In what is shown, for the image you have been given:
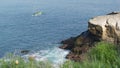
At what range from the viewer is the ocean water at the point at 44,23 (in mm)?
33331

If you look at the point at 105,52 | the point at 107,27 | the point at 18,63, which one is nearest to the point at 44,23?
the point at 107,27

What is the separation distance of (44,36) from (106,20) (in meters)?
9.99

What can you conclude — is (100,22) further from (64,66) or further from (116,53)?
(64,66)

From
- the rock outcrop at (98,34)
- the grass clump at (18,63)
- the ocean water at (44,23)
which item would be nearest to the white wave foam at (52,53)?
the ocean water at (44,23)

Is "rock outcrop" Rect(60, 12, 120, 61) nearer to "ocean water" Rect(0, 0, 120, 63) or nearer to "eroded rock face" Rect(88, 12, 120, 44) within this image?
"eroded rock face" Rect(88, 12, 120, 44)

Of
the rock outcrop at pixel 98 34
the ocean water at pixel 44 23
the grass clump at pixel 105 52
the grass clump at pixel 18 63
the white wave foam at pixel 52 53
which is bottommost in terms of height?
the ocean water at pixel 44 23

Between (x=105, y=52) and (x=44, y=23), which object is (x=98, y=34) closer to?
(x=105, y=52)

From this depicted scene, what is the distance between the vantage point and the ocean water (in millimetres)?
33331

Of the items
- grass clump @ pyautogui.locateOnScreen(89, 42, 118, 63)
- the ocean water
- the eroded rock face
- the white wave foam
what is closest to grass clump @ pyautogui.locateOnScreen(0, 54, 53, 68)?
grass clump @ pyautogui.locateOnScreen(89, 42, 118, 63)

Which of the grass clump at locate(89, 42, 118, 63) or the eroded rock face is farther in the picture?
the eroded rock face

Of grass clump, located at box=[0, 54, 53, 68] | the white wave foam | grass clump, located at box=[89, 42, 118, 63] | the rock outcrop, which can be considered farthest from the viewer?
the white wave foam

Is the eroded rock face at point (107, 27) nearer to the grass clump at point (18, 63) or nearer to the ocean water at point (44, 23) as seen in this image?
the ocean water at point (44, 23)

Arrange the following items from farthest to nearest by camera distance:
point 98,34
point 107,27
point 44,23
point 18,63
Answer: point 44,23
point 98,34
point 107,27
point 18,63

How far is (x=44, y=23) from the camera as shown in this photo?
149 feet
